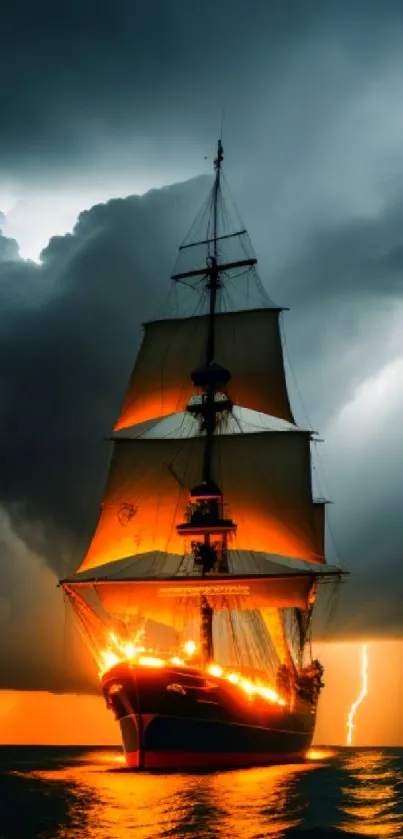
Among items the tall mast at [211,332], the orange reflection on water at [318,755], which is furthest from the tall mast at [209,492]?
the orange reflection on water at [318,755]

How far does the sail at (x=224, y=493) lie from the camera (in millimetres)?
56531

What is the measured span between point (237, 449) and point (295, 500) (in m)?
5.34

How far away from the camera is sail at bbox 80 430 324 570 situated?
56531 millimetres

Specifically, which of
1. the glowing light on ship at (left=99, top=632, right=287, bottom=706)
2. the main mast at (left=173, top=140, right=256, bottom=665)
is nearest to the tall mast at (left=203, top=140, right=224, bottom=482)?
the main mast at (left=173, top=140, right=256, bottom=665)

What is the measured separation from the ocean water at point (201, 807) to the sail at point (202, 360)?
24132 millimetres

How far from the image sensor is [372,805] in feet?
123

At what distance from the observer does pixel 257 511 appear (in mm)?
56938

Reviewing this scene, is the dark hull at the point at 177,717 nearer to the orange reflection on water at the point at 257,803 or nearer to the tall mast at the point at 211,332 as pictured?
the orange reflection on water at the point at 257,803

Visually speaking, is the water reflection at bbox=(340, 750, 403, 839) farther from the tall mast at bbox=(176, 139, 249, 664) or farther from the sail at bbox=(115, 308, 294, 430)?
the sail at bbox=(115, 308, 294, 430)

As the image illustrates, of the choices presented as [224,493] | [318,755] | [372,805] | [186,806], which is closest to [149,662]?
[186,806]

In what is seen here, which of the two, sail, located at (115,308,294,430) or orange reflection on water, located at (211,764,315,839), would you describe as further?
sail, located at (115,308,294,430)

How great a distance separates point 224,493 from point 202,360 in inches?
381

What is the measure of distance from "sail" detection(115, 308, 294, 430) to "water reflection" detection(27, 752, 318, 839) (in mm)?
25434

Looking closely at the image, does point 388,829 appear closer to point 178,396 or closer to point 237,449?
point 237,449
